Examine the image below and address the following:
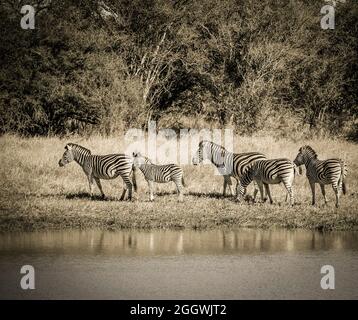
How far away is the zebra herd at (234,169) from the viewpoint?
48.8 ft

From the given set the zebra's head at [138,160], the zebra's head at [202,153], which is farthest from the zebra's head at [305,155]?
the zebra's head at [138,160]

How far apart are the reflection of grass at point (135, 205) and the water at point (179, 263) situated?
0.57 meters

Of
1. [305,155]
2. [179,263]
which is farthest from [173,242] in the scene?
[305,155]

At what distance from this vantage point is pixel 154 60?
27.6 meters

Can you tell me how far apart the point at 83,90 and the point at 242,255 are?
1614cm

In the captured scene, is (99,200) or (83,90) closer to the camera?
(99,200)

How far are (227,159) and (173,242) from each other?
17.8 feet

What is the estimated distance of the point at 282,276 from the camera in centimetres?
937

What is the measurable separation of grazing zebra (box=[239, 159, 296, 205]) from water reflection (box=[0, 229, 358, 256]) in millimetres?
2529
